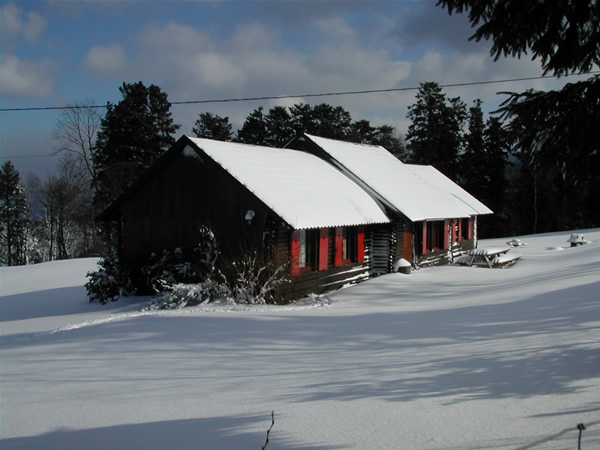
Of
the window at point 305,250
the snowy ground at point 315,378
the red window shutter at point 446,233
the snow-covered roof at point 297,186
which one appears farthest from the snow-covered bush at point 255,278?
the red window shutter at point 446,233

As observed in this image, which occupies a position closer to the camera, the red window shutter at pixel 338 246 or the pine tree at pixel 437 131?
the red window shutter at pixel 338 246

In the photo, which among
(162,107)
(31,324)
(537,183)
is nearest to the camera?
(31,324)

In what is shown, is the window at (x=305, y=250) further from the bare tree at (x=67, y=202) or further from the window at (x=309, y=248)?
the bare tree at (x=67, y=202)

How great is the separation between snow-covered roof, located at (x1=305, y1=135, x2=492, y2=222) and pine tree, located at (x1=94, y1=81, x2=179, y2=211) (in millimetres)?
22897

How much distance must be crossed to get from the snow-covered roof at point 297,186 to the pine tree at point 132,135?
82.4ft

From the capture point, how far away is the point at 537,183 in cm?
4859

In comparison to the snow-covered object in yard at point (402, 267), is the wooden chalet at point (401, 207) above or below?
above

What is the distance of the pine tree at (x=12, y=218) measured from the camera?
48219 millimetres

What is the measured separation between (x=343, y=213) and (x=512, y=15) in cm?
963

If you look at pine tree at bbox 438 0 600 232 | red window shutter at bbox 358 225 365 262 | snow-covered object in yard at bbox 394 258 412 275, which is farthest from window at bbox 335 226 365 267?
pine tree at bbox 438 0 600 232

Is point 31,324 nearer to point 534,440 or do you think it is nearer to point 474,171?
point 534,440

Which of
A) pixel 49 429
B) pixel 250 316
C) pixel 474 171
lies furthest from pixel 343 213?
pixel 474 171

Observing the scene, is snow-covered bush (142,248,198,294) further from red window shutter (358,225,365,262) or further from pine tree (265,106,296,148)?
pine tree (265,106,296,148)

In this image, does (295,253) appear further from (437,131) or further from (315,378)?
(437,131)
